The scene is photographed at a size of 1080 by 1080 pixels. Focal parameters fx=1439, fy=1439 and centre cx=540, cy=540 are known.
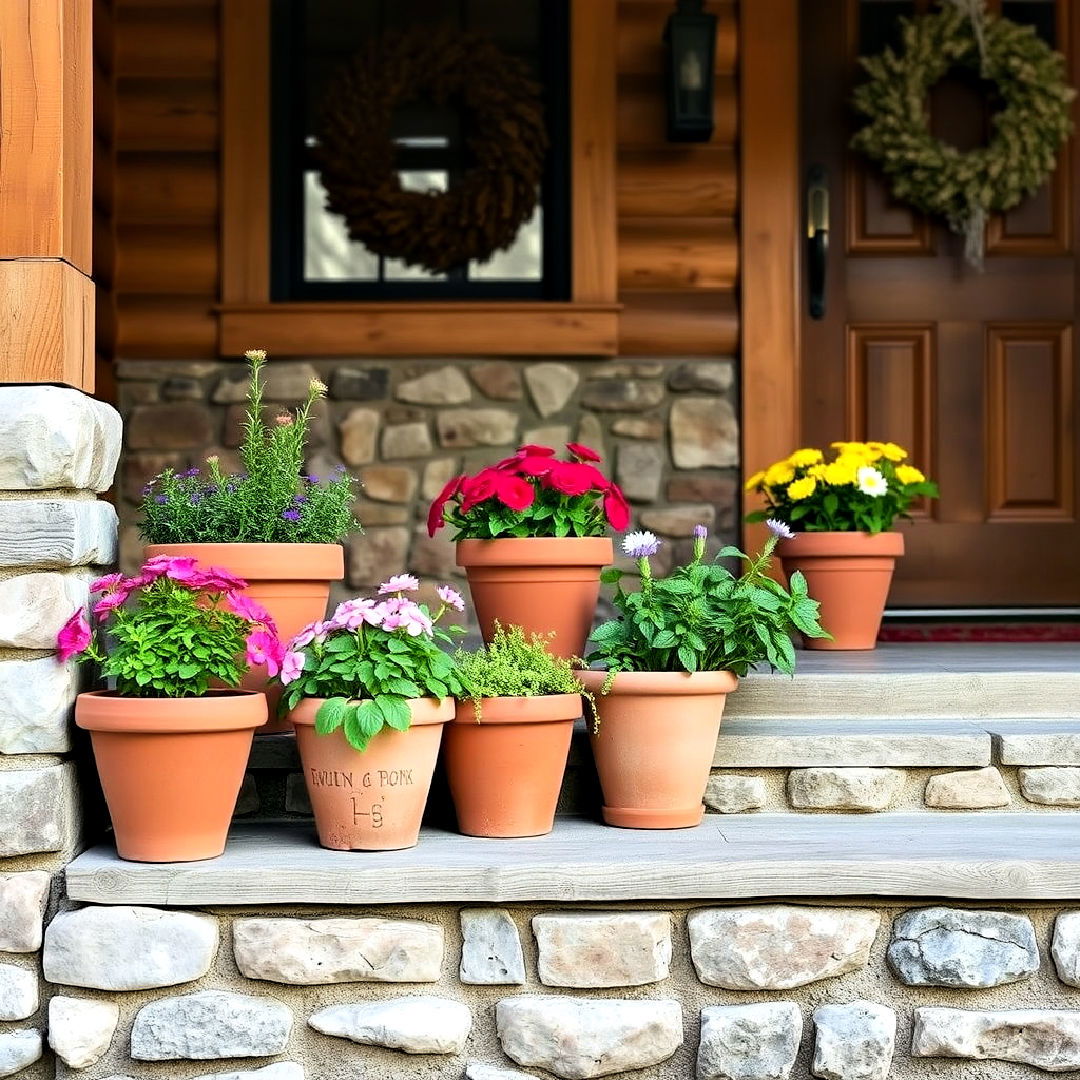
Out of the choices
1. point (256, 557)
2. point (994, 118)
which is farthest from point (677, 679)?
point (994, 118)

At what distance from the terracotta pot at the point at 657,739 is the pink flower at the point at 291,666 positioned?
1.65ft

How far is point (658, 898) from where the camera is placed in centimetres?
224

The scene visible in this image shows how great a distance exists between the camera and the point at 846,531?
339 centimetres

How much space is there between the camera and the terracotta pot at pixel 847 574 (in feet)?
11.0

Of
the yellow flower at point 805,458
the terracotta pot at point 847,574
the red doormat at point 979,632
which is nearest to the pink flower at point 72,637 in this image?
the terracotta pot at point 847,574

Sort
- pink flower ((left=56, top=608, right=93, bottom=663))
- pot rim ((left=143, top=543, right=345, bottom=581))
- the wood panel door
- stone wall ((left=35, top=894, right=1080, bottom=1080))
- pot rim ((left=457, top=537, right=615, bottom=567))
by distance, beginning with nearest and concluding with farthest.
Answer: stone wall ((left=35, top=894, right=1080, bottom=1080))
pink flower ((left=56, top=608, right=93, bottom=663))
pot rim ((left=143, top=543, right=345, bottom=581))
pot rim ((left=457, top=537, right=615, bottom=567))
the wood panel door

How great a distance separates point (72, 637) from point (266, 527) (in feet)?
1.50

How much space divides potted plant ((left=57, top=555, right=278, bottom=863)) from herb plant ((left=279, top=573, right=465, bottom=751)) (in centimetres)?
8

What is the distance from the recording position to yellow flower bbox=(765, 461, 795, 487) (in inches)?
136

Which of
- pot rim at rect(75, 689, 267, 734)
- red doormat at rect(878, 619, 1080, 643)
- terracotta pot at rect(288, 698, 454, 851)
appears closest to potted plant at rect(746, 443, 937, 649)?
red doormat at rect(878, 619, 1080, 643)

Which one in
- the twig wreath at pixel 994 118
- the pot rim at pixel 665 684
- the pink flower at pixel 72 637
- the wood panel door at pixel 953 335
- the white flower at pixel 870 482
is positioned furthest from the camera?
the wood panel door at pixel 953 335

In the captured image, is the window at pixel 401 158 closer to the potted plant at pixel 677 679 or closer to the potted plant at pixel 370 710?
the potted plant at pixel 677 679

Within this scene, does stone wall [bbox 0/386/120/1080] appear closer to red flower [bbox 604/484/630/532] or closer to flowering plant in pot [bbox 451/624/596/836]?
flowering plant in pot [bbox 451/624/596/836]

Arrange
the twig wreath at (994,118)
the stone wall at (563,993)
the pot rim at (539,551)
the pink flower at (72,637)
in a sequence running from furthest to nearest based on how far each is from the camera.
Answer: the twig wreath at (994,118) < the pot rim at (539,551) < the pink flower at (72,637) < the stone wall at (563,993)
